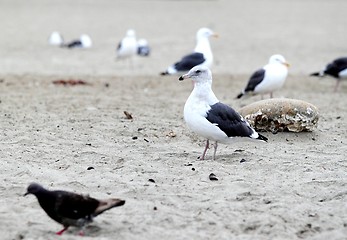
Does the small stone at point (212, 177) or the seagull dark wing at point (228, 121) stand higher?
the seagull dark wing at point (228, 121)

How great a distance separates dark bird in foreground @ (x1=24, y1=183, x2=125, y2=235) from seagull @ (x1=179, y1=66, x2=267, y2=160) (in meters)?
2.36

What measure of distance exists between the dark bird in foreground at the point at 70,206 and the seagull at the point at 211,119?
7.73 feet

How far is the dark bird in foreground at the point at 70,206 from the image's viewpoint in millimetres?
5066

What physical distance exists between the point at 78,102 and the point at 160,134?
111 inches

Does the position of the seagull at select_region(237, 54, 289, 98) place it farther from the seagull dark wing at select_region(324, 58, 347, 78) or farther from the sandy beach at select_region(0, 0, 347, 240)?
the seagull dark wing at select_region(324, 58, 347, 78)

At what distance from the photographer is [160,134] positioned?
852 centimetres

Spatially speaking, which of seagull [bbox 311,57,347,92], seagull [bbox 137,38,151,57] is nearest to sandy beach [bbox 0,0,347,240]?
seagull [bbox 311,57,347,92]

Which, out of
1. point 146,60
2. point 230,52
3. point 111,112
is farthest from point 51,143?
point 230,52

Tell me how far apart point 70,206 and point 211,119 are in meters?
2.59

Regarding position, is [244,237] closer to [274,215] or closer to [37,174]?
[274,215]

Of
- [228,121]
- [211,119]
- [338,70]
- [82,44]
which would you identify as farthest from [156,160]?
[82,44]

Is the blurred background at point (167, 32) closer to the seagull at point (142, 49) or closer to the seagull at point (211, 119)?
the seagull at point (142, 49)

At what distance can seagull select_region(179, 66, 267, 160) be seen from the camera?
7.29m

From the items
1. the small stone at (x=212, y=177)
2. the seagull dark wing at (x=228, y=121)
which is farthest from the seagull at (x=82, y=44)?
the small stone at (x=212, y=177)
